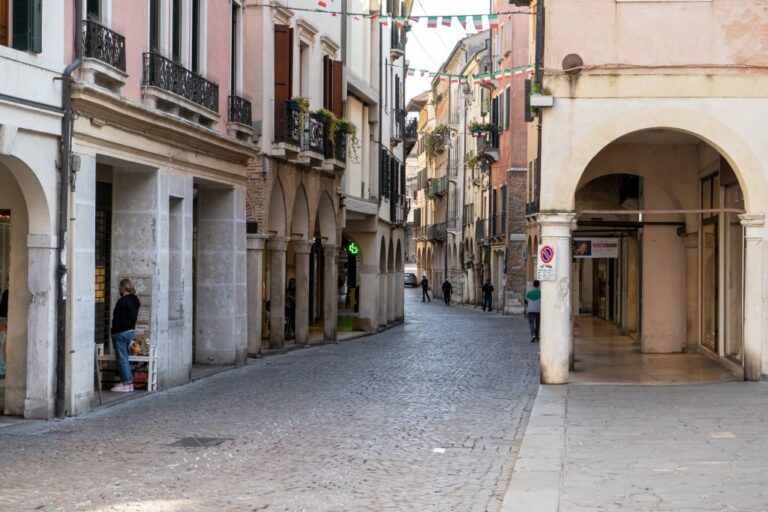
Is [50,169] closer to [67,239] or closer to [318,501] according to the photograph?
[67,239]

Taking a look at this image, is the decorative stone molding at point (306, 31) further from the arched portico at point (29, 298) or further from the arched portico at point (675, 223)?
the arched portico at point (29, 298)

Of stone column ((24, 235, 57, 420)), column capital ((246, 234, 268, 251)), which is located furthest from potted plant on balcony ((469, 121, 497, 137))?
stone column ((24, 235, 57, 420))

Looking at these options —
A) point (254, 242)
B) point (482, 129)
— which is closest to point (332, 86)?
point (254, 242)

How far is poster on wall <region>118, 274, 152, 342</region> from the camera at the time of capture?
1848 cm

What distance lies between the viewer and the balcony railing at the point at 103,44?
15.8 m

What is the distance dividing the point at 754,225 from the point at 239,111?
9.79 meters

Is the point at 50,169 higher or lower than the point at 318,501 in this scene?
higher

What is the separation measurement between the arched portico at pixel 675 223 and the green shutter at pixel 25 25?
7.64 metres

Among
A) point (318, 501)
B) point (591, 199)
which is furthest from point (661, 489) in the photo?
point (591, 199)

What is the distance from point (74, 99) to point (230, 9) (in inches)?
341

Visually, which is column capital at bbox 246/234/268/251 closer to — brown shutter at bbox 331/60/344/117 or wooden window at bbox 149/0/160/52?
brown shutter at bbox 331/60/344/117

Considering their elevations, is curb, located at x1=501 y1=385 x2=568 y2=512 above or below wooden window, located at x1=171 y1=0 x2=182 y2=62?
below

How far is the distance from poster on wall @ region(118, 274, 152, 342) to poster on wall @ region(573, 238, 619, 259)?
30.4 feet

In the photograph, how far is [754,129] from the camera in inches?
720
